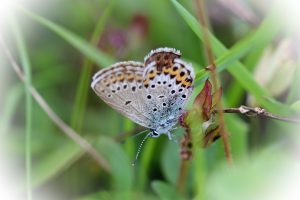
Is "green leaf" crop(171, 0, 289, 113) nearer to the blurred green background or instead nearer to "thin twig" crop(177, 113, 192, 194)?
the blurred green background

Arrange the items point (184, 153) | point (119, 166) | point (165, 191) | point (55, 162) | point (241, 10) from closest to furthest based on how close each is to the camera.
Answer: point (184, 153)
point (165, 191)
point (119, 166)
point (55, 162)
point (241, 10)

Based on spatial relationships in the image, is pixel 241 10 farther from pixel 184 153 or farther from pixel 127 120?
pixel 184 153

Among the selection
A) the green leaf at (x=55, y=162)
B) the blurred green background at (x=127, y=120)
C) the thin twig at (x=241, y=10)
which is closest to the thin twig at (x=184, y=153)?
the blurred green background at (x=127, y=120)

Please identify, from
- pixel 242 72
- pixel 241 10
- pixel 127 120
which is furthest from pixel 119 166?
pixel 241 10

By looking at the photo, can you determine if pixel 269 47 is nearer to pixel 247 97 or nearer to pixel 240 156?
pixel 247 97

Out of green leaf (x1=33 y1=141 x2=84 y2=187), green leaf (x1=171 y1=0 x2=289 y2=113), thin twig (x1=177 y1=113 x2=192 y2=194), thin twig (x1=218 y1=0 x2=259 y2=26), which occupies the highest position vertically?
thin twig (x1=218 y1=0 x2=259 y2=26)

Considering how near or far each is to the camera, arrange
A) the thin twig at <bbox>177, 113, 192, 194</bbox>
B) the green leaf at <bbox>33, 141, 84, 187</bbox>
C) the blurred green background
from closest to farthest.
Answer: the thin twig at <bbox>177, 113, 192, 194</bbox>, the blurred green background, the green leaf at <bbox>33, 141, 84, 187</bbox>

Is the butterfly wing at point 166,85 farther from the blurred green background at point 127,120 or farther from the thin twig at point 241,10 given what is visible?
the thin twig at point 241,10

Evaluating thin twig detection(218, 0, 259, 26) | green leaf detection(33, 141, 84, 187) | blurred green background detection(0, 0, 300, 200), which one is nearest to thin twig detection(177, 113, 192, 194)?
blurred green background detection(0, 0, 300, 200)
